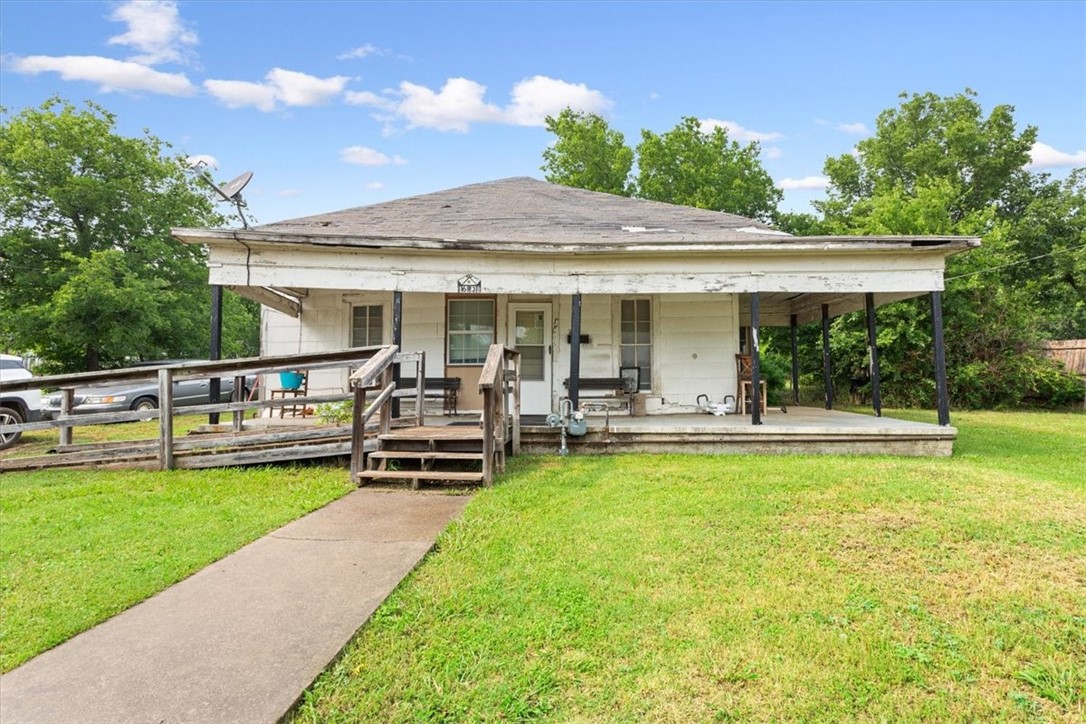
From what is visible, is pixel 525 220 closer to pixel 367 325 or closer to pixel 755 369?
pixel 367 325

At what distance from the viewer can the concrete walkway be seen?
1.91m

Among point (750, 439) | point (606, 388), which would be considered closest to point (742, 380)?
point (750, 439)

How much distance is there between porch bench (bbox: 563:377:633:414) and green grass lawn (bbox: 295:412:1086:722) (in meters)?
4.16

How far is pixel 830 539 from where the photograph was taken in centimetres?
370

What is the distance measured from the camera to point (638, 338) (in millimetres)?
9406

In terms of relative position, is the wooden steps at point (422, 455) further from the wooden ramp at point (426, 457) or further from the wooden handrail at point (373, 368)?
the wooden handrail at point (373, 368)

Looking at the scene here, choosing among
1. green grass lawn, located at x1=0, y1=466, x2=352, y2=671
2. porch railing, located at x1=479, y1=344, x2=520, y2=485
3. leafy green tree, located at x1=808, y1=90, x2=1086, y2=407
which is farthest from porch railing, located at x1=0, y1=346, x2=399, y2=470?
leafy green tree, located at x1=808, y1=90, x2=1086, y2=407

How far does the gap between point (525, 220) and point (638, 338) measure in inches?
123

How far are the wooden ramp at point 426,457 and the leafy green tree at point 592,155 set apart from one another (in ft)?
75.2

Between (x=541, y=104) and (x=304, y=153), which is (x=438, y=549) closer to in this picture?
(x=304, y=153)

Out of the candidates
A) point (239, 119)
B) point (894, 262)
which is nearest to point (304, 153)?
point (239, 119)

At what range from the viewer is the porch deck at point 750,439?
23.4 feet

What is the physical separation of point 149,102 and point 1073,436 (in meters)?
29.7

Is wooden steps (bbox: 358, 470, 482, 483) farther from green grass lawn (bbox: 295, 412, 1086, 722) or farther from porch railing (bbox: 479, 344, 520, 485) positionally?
green grass lawn (bbox: 295, 412, 1086, 722)
